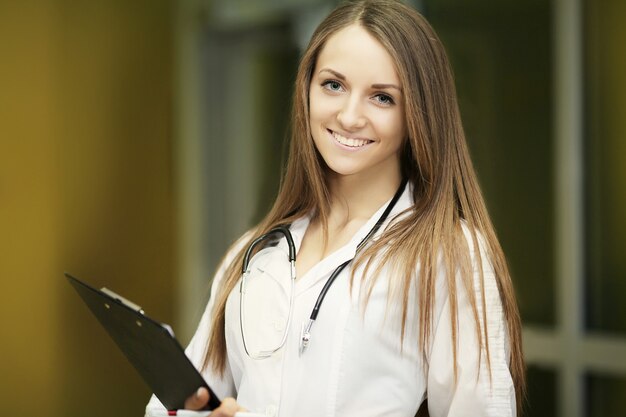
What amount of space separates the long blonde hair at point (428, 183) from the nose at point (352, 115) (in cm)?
8

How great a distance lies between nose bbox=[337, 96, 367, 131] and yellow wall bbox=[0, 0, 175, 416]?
250 cm

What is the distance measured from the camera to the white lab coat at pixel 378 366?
1.41 m

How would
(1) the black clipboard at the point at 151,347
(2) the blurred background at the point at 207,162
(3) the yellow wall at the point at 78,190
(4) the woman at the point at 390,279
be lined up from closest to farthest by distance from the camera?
(1) the black clipboard at the point at 151,347 → (4) the woman at the point at 390,279 → (2) the blurred background at the point at 207,162 → (3) the yellow wall at the point at 78,190

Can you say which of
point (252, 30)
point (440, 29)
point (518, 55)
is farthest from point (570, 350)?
point (252, 30)

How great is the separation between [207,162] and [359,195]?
297cm

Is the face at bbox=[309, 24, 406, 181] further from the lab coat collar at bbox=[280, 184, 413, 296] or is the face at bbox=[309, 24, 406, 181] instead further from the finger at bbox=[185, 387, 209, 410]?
the finger at bbox=[185, 387, 209, 410]

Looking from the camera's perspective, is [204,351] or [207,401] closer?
[207,401]

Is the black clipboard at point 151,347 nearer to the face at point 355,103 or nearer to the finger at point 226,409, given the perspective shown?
the finger at point 226,409

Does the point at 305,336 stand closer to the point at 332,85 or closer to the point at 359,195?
the point at 359,195

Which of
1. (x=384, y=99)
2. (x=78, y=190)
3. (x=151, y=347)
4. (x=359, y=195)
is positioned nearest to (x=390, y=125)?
(x=384, y=99)

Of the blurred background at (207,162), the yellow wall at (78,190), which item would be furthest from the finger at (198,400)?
the yellow wall at (78,190)

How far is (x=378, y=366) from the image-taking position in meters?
1.44

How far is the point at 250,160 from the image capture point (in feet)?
14.4

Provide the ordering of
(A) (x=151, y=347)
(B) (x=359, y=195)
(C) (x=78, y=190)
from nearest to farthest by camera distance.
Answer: (A) (x=151, y=347)
(B) (x=359, y=195)
(C) (x=78, y=190)
